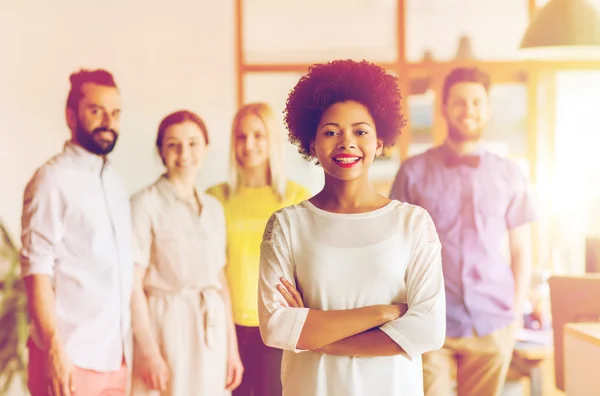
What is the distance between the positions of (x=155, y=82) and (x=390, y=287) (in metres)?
2.16

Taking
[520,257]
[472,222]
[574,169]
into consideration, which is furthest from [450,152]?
[574,169]

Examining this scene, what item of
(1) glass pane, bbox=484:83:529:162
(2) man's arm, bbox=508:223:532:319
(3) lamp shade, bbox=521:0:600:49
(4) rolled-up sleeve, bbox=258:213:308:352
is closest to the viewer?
(4) rolled-up sleeve, bbox=258:213:308:352

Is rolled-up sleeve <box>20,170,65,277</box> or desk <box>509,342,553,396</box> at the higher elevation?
rolled-up sleeve <box>20,170,65,277</box>

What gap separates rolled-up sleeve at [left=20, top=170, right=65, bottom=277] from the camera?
2670 mm

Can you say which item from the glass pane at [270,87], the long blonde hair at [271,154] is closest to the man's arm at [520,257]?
the glass pane at [270,87]

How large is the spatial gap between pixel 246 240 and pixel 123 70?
1006 mm

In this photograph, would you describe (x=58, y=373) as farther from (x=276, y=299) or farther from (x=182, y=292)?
(x=276, y=299)

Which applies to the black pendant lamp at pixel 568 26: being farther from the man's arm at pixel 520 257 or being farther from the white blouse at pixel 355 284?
the white blouse at pixel 355 284

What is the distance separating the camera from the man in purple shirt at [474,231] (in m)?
3.29

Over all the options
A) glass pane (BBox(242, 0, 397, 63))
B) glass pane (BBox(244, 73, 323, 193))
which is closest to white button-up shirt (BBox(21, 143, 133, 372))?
glass pane (BBox(244, 73, 323, 193))

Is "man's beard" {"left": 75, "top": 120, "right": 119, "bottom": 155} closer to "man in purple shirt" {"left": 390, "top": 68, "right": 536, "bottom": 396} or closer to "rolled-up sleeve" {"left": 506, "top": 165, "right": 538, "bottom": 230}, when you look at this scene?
"man in purple shirt" {"left": 390, "top": 68, "right": 536, "bottom": 396}

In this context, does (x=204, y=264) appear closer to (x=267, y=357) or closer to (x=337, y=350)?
(x=267, y=357)

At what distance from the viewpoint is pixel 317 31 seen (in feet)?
11.9

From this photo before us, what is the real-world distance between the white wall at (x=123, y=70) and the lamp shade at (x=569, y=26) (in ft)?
4.72
